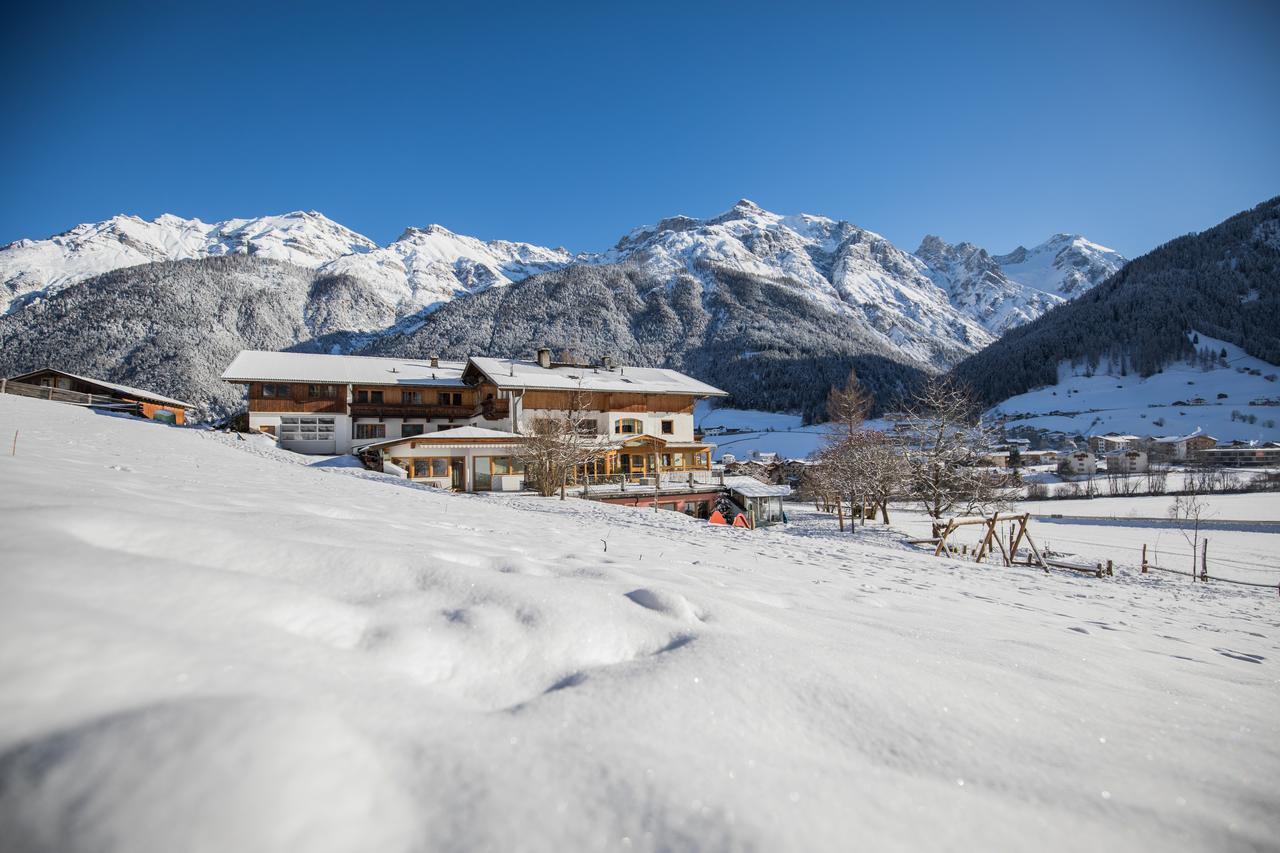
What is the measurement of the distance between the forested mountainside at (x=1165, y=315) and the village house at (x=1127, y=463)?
163 feet

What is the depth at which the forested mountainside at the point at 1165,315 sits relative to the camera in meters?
105

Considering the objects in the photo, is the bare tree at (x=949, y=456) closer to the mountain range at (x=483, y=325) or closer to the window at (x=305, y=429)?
the window at (x=305, y=429)

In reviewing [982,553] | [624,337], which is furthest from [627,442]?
[624,337]

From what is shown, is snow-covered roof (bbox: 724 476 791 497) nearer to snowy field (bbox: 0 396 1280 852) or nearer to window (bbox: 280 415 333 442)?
snowy field (bbox: 0 396 1280 852)

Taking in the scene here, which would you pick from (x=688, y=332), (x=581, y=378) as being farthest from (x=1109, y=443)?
(x=688, y=332)

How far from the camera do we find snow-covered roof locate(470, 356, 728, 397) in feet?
105

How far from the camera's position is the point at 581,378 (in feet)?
111

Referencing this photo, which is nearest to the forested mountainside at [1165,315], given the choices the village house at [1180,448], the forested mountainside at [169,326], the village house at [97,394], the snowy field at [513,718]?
the village house at [1180,448]

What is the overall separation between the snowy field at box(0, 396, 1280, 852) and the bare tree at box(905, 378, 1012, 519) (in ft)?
60.7

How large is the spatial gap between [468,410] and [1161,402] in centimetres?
11588

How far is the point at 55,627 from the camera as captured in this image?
1.28 m

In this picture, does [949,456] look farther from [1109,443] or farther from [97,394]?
[1109,443]

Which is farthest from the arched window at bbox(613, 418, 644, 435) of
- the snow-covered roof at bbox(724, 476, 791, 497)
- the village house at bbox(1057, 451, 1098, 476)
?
the village house at bbox(1057, 451, 1098, 476)

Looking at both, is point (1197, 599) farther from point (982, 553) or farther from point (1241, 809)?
point (1241, 809)
